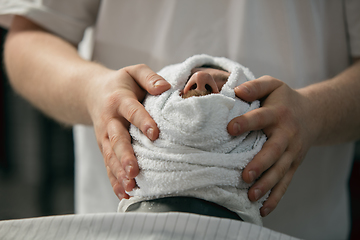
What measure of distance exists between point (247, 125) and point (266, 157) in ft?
→ 0.19

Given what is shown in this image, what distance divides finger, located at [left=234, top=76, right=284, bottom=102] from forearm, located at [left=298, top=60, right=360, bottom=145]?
113 millimetres

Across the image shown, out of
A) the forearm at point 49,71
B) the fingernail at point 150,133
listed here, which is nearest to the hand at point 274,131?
the fingernail at point 150,133

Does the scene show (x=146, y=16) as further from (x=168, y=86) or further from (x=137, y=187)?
(x=137, y=187)

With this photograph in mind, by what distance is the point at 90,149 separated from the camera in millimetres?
815

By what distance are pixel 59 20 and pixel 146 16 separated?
24 cm

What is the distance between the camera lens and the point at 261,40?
685 mm

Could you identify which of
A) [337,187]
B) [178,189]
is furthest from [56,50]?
[337,187]

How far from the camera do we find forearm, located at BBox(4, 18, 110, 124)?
613 mm

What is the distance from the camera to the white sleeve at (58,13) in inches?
27.8

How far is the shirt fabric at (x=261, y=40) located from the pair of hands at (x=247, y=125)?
219mm

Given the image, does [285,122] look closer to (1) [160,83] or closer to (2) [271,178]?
(2) [271,178]

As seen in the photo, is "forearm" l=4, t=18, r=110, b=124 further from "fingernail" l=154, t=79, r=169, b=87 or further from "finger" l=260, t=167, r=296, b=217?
"finger" l=260, t=167, r=296, b=217

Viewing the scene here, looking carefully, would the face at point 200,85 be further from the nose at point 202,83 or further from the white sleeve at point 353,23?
the white sleeve at point 353,23

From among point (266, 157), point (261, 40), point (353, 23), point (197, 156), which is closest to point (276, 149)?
point (266, 157)
